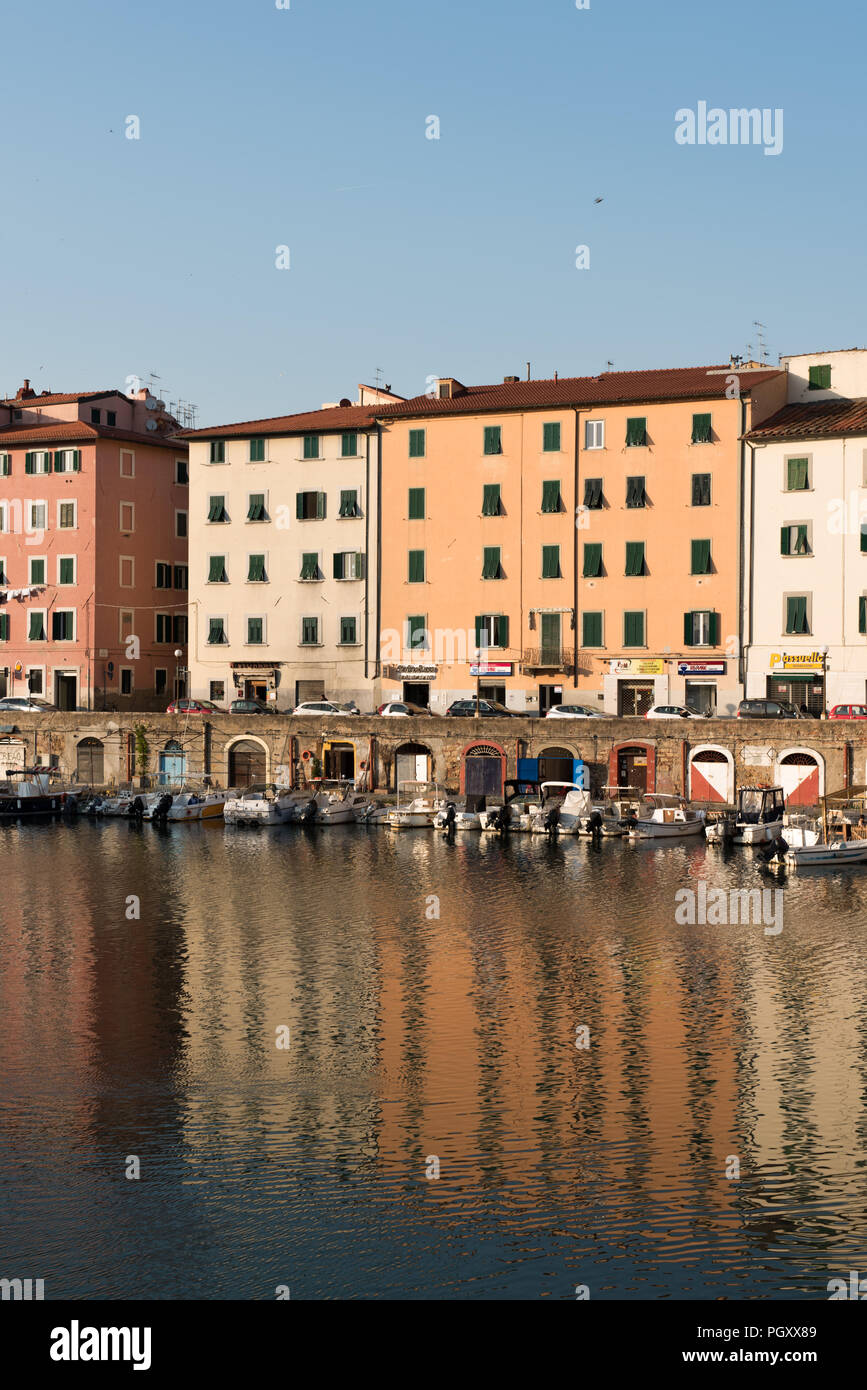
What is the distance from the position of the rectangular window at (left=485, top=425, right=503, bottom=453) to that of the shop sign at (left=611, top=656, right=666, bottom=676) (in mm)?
12980

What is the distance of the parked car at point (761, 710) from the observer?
216 feet

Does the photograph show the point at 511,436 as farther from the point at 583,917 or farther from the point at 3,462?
the point at 583,917

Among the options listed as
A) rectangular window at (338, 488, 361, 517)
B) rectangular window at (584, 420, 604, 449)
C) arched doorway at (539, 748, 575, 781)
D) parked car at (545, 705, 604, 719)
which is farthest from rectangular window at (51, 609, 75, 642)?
rectangular window at (584, 420, 604, 449)

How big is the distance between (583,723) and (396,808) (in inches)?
383

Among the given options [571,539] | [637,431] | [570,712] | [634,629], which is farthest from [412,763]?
[637,431]

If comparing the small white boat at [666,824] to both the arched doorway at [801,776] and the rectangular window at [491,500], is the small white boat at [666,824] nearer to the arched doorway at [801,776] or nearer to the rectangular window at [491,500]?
the arched doorway at [801,776]

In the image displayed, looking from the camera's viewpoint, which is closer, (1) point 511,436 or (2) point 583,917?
(2) point 583,917

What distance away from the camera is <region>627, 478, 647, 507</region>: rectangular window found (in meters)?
73.7

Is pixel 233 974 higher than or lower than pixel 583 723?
lower

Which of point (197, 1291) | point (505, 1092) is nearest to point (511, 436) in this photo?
point (505, 1092)

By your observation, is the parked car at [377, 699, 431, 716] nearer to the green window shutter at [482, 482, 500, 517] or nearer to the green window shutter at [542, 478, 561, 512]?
the green window shutter at [482, 482, 500, 517]

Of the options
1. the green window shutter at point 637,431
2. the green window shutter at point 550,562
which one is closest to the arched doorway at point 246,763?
the green window shutter at point 550,562
